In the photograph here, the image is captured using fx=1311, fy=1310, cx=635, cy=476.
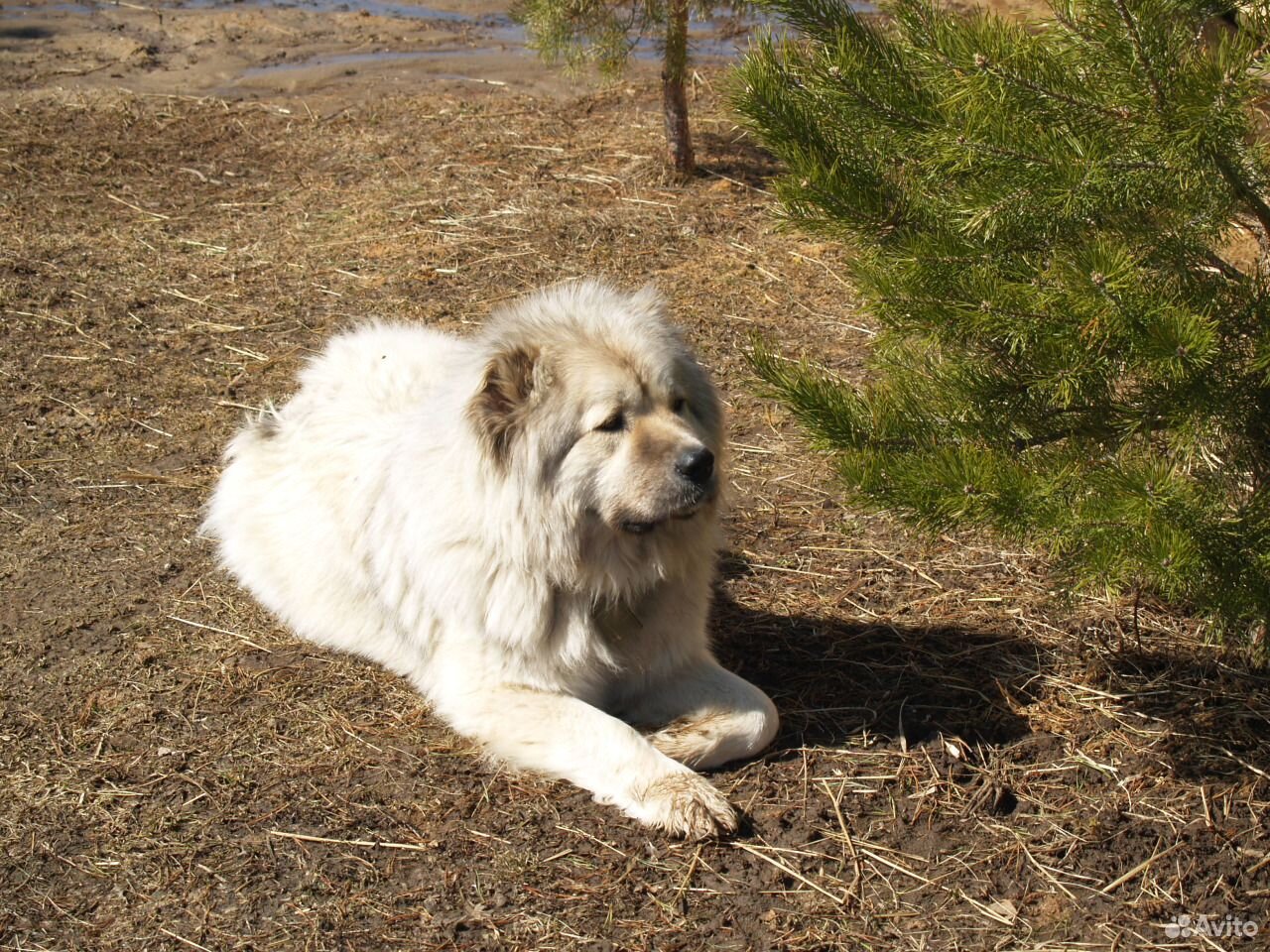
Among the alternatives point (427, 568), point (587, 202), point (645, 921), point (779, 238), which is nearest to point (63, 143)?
point (587, 202)

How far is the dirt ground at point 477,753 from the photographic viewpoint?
12.6ft

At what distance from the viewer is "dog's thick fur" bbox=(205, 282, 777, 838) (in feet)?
13.9

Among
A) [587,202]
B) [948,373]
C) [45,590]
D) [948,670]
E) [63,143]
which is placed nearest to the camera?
[948,373]

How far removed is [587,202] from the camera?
9609mm

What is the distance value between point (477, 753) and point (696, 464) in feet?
4.27

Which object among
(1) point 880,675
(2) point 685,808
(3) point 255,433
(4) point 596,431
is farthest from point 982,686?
(3) point 255,433

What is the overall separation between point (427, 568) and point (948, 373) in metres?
1.91

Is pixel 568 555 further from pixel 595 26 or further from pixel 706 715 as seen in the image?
pixel 595 26

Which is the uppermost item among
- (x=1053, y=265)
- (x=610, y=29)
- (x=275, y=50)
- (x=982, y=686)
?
(x=1053, y=265)

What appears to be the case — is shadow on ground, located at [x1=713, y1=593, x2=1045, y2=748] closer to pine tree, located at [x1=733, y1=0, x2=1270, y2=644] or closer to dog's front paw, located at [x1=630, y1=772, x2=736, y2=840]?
dog's front paw, located at [x1=630, y1=772, x2=736, y2=840]

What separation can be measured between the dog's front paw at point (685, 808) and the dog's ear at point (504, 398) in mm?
1185

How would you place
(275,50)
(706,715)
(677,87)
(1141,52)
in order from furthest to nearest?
1. (275,50)
2. (677,87)
3. (706,715)
4. (1141,52)

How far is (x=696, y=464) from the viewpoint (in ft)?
13.6

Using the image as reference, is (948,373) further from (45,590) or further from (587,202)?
(587,202)
